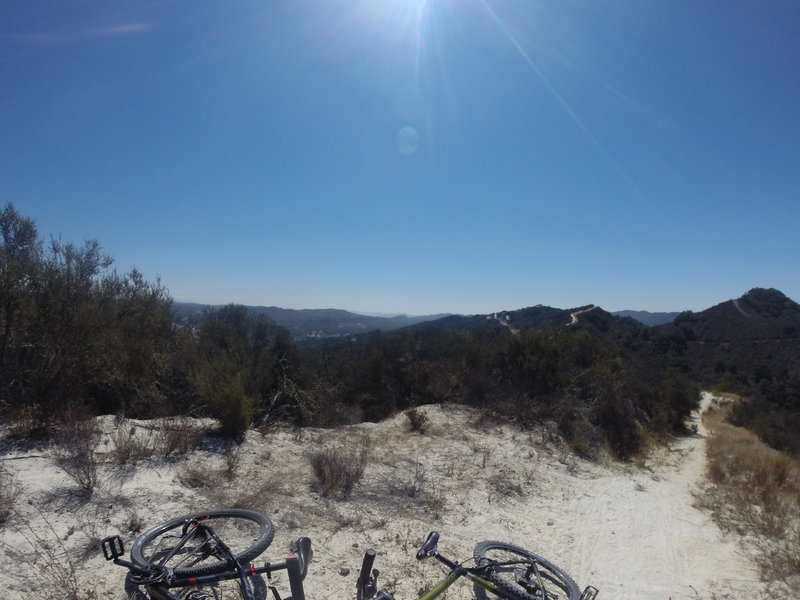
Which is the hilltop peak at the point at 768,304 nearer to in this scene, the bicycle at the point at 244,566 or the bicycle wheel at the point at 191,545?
the bicycle at the point at 244,566

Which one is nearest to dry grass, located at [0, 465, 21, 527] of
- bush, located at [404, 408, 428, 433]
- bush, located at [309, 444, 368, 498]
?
bush, located at [309, 444, 368, 498]

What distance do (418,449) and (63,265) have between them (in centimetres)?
817

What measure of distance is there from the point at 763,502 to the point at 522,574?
19.5ft

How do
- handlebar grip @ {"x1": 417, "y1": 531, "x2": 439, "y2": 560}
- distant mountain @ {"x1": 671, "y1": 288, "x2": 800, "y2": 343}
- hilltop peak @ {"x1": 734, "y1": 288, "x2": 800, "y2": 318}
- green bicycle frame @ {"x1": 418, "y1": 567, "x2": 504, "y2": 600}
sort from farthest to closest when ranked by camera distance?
hilltop peak @ {"x1": 734, "y1": 288, "x2": 800, "y2": 318} → distant mountain @ {"x1": 671, "y1": 288, "x2": 800, "y2": 343} → handlebar grip @ {"x1": 417, "y1": 531, "x2": 439, "y2": 560} → green bicycle frame @ {"x1": 418, "y1": 567, "x2": 504, "y2": 600}

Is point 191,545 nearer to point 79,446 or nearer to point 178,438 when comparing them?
point 79,446

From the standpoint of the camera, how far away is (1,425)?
589 centimetres

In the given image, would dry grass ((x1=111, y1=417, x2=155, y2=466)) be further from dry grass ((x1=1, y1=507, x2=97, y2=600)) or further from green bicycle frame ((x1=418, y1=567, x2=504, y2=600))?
green bicycle frame ((x1=418, y1=567, x2=504, y2=600))

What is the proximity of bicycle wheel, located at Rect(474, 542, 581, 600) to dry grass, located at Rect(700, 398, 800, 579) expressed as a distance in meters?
2.89

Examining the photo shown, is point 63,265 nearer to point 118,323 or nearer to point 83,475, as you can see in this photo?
point 118,323

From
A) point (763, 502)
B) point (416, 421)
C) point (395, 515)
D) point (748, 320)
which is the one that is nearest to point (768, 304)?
point (748, 320)

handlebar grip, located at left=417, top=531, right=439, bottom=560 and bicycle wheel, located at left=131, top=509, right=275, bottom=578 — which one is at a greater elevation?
handlebar grip, located at left=417, top=531, right=439, bottom=560

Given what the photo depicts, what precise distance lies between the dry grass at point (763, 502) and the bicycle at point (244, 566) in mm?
3237

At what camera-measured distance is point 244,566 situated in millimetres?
2982

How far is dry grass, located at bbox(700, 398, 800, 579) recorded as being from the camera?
5145mm
